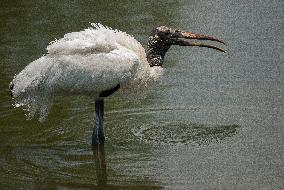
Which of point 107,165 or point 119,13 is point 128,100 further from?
point 119,13

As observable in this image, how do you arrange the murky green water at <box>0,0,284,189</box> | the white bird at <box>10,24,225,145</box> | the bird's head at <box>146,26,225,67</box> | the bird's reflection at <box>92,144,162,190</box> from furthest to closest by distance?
1. the bird's head at <box>146,26,225,67</box>
2. the white bird at <box>10,24,225,145</box>
3. the murky green water at <box>0,0,284,189</box>
4. the bird's reflection at <box>92,144,162,190</box>

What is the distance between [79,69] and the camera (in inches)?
420

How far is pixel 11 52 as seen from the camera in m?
15.2

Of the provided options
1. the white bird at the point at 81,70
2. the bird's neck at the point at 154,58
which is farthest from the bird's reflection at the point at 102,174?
the bird's neck at the point at 154,58

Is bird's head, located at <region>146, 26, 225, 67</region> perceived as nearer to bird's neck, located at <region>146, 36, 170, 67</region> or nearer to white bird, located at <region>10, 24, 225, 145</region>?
bird's neck, located at <region>146, 36, 170, 67</region>

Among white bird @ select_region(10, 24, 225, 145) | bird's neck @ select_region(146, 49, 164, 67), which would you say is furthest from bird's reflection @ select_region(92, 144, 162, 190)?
bird's neck @ select_region(146, 49, 164, 67)

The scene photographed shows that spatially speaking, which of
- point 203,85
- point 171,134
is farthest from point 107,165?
point 203,85

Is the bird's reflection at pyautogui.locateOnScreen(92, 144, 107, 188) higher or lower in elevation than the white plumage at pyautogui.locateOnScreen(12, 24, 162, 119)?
lower

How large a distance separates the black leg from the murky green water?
0.12 metres

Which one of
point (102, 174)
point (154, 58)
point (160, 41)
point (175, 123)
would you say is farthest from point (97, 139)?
point (160, 41)

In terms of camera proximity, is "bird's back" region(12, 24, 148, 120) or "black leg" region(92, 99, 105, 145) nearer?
"bird's back" region(12, 24, 148, 120)

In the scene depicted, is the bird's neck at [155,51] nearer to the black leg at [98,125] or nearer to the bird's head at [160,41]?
the bird's head at [160,41]

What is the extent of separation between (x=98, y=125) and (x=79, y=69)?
846mm

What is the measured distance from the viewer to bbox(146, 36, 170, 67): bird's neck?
11.5m
